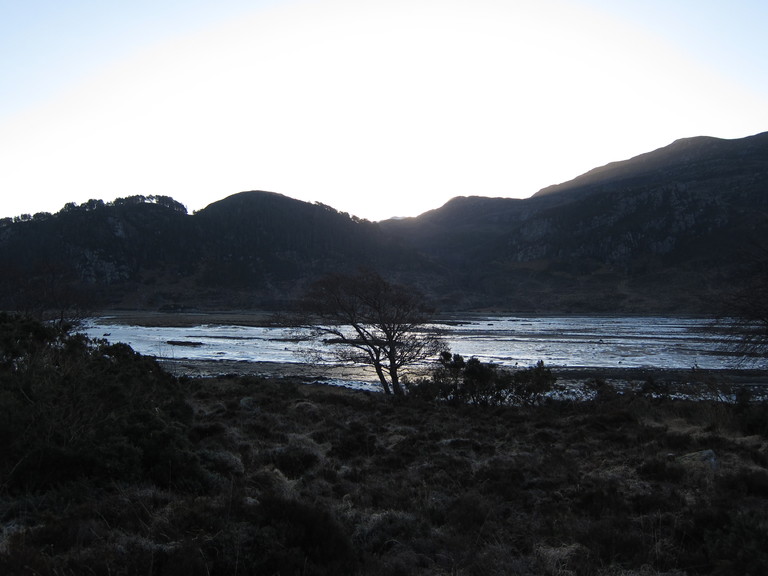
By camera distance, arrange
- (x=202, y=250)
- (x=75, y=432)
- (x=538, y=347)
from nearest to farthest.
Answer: (x=75, y=432) < (x=538, y=347) < (x=202, y=250)

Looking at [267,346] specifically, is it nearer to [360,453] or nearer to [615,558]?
[360,453]

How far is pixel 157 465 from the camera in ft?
24.1

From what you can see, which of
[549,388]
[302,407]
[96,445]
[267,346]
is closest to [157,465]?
[96,445]

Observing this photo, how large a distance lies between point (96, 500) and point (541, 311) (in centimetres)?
11553

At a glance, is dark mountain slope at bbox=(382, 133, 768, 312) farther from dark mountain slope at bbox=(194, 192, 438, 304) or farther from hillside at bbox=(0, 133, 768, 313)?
dark mountain slope at bbox=(194, 192, 438, 304)

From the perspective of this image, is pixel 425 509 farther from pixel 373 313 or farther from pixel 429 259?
pixel 429 259

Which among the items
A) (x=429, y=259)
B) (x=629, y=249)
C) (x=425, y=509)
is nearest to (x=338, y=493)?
(x=425, y=509)

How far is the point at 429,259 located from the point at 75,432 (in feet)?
519

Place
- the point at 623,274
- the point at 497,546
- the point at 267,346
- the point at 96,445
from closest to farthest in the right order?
the point at 497,546 < the point at 96,445 < the point at 267,346 < the point at 623,274

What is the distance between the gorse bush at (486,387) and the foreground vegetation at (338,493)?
654cm

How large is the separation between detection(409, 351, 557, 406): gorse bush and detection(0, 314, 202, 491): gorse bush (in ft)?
41.8

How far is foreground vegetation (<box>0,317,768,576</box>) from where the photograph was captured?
5.04 meters

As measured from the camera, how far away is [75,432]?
6.95 m

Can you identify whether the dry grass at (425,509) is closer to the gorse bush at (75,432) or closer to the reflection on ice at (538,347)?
the gorse bush at (75,432)
